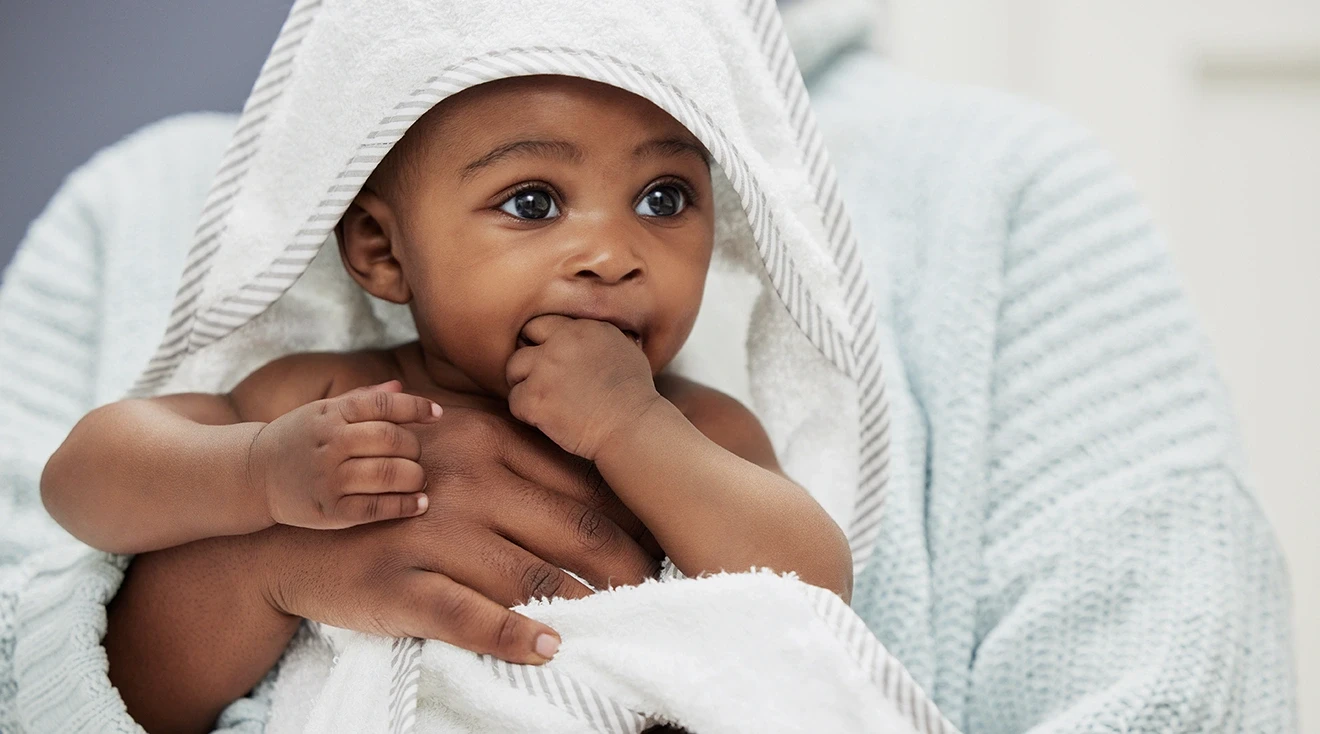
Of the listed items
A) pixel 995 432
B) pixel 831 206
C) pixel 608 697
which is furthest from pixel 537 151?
pixel 995 432

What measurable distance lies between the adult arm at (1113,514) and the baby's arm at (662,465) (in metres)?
0.21

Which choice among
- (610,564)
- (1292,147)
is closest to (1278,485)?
(1292,147)

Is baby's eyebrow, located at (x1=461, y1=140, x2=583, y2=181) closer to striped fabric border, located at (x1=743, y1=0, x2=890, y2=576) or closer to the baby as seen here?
the baby

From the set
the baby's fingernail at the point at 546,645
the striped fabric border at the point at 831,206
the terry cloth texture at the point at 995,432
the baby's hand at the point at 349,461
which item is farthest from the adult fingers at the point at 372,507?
the striped fabric border at the point at 831,206

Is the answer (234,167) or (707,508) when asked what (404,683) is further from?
(234,167)

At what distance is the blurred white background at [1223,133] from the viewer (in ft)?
6.28

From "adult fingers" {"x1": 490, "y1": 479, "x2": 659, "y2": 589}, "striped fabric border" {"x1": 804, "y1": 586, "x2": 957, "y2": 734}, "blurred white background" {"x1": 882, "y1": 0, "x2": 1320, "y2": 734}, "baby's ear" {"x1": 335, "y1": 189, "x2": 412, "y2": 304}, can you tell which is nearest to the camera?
"striped fabric border" {"x1": 804, "y1": 586, "x2": 957, "y2": 734}

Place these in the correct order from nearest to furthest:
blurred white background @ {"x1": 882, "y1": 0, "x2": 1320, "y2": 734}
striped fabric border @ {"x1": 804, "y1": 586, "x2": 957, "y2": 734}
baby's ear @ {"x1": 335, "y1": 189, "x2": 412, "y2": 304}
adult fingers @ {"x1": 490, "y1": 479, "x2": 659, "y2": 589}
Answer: striped fabric border @ {"x1": 804, "y1": 586, "x2": 957, "y2": 734} → adult fingers @ {"x1": 490, "y1": 479, "x2": 659, "y2": 589} → baby's ear @ {"x1": 335, "y1": 189, "x2": 412, "y2": 304} → blurred white background @ {"x1": 882, "y1": 0, "x2": 1320, "y2": 734}

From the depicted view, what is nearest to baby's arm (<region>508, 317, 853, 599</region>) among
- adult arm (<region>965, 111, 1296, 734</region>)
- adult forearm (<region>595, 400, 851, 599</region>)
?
adult forearm (<region>595, 400, 851, 599</region>)

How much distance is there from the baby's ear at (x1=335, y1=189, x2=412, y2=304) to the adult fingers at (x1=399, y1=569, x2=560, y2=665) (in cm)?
24

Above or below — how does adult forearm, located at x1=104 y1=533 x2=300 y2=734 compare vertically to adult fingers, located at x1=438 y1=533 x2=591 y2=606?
below

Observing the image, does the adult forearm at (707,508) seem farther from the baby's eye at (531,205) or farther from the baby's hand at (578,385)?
the baby's eye at (531,205)

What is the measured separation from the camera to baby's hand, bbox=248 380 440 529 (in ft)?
2.16

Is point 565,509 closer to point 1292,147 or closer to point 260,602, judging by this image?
point 260,602
